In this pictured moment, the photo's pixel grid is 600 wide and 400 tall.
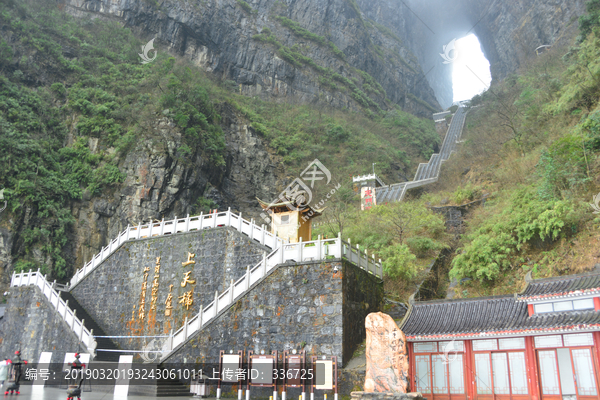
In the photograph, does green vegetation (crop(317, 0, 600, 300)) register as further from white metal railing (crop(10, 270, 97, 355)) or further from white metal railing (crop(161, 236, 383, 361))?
white metal railing (crop(10, 270, 97, 355))

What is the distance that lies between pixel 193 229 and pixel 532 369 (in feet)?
42.7

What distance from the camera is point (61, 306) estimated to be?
1758 centimetres

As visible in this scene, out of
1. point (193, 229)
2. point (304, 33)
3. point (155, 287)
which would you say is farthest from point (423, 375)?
point (304, 33)

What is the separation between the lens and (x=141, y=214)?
2591cm

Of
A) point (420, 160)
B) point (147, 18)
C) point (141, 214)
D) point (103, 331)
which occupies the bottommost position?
point (103, 331)

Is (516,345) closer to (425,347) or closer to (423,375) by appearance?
(425,347)

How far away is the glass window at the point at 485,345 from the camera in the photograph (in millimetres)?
11109

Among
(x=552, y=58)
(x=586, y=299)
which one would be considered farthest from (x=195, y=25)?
(x=586, y=299)

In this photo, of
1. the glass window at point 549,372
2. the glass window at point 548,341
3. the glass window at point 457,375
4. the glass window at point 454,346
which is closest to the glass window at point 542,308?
the glass window at point 548,341

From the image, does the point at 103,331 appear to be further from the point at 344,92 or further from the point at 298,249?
the point at 344,92

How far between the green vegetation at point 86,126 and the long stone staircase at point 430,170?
3.47 m

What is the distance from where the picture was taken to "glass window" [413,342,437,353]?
38.6ft

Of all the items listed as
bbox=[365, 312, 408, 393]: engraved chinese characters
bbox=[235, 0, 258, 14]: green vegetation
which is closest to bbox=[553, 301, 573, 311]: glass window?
bbox=[365, 312, 408, 393]: engraved chinese characters

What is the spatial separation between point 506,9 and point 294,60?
1128 inches
